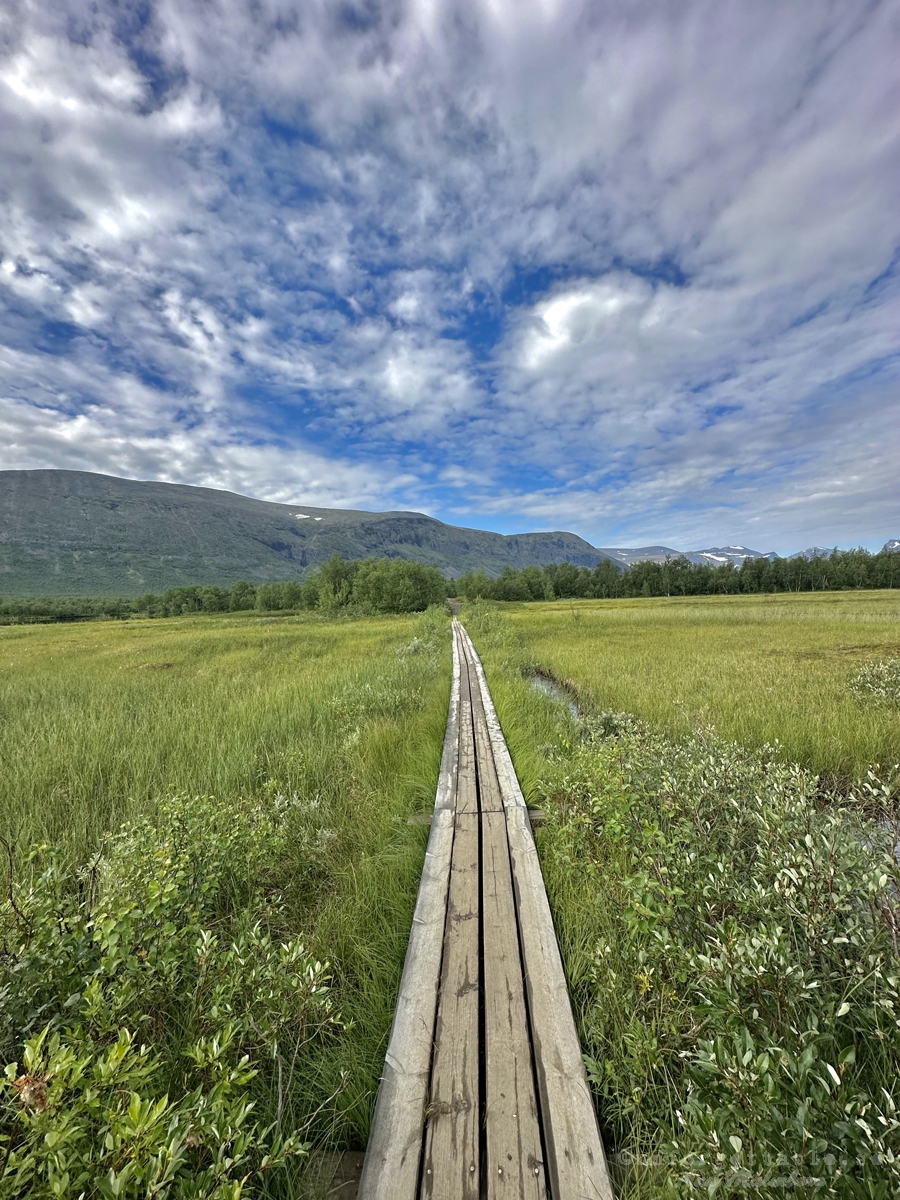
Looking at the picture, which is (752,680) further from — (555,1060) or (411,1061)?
(411,1061)

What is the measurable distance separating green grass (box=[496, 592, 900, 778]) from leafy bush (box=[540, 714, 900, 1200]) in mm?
3968

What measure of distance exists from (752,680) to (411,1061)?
41.9 ft

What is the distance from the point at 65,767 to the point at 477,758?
20.2ft

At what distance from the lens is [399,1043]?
8.36 feet

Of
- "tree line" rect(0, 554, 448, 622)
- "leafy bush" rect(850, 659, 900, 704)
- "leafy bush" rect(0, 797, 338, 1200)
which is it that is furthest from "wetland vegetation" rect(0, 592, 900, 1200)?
"tree line" rect(0, 554, 448, 622)

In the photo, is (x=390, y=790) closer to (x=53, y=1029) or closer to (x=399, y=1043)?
(x=399, y=1043)

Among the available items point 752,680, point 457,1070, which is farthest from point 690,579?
point 457,1070

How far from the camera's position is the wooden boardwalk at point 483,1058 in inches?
76.4

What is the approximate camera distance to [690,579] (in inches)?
4405

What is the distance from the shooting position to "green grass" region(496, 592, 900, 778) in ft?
23.5

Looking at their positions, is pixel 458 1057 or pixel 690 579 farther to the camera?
pixel 690 579

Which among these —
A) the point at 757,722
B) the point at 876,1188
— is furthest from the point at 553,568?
the point at 876,1188

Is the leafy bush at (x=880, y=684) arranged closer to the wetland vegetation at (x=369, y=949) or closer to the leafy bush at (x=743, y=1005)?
the wetland vegetation at (x=369, y=949)

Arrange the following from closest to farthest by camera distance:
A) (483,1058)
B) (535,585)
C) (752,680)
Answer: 1. (483,1058)
2. (752,680)
3. (535,585)
